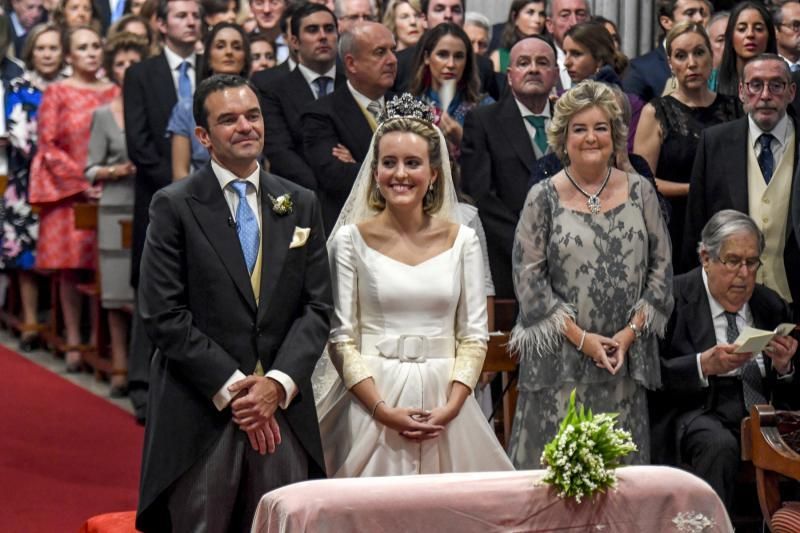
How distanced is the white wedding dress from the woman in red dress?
12.5 feet

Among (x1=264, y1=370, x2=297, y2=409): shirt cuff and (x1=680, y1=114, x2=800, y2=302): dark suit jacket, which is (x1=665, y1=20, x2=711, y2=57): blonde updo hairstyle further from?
(x1=264, y1=370, x2=297, y2=409): shirt cuff

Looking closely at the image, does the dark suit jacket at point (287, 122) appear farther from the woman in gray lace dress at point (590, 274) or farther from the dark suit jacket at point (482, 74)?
the woman in gray lace dress at point (590, 274)

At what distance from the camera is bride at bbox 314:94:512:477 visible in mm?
4824

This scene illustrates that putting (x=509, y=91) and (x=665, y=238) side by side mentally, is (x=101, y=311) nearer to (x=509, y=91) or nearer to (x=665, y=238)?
(x=509, y=91)

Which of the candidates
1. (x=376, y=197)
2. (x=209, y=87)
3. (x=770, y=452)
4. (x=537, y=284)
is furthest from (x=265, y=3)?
(x=770, y=452)

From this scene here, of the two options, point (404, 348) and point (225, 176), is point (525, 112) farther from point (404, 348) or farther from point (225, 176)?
point (225, 176)

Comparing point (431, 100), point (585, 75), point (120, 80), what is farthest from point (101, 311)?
point (585, 75)

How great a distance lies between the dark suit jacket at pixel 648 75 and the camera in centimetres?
791

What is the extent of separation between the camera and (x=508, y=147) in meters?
6.71

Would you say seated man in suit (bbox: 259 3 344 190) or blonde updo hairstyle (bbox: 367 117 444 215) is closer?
blonde updo hairstyle (bbox: 367 117 444 215)

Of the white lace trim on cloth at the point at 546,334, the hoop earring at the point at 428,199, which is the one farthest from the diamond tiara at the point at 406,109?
the white lace trim on cloth at the point at 546,334

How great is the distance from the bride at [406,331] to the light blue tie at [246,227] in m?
0.35

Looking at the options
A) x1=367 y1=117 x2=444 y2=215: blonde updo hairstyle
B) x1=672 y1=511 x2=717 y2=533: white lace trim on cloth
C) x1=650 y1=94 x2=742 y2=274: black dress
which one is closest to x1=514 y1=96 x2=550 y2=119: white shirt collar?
x1=650 y1=94 x2=742 y2=274: black dress

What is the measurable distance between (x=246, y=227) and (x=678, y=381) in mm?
1937
